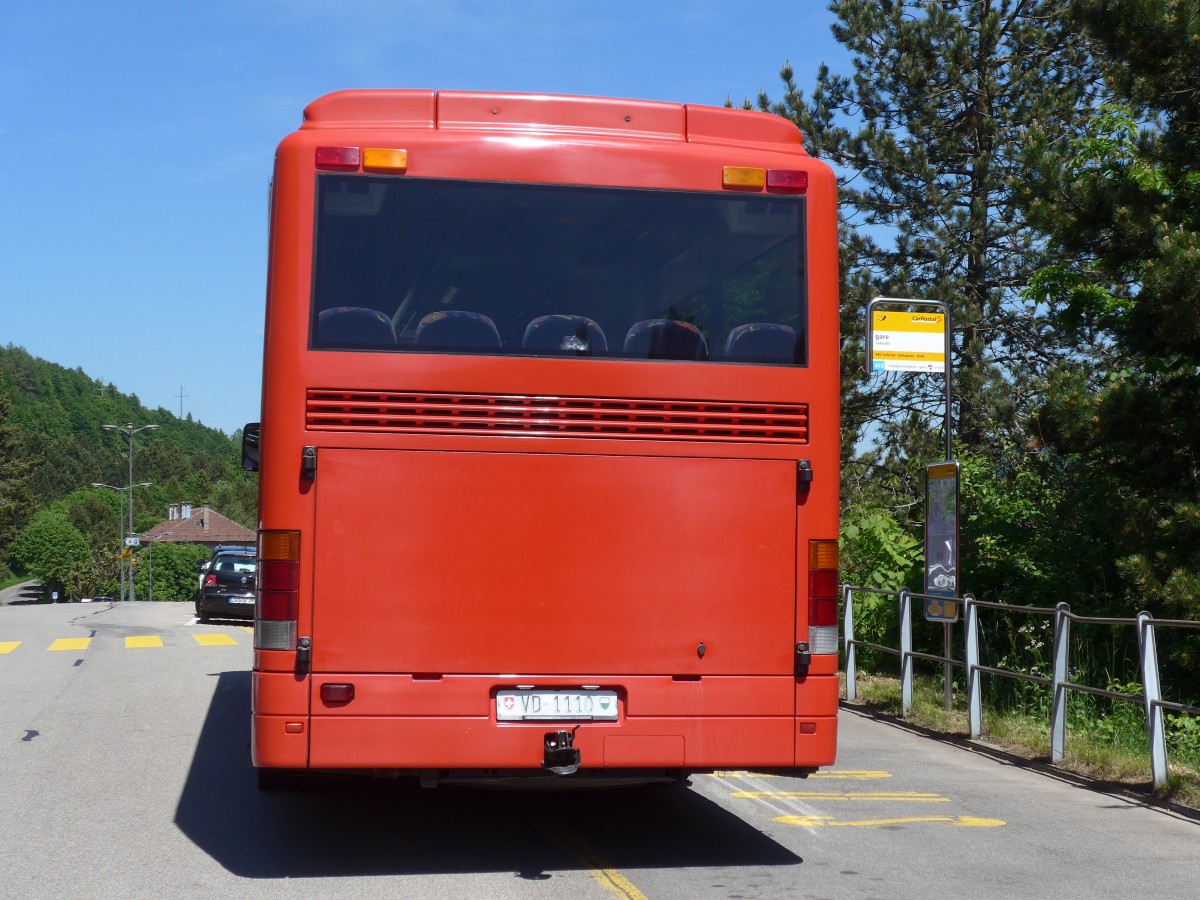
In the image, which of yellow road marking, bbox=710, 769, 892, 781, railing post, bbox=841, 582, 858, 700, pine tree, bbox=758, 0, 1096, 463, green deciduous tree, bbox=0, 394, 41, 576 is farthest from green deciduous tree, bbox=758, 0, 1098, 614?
green deciduous tree, bbox=0, 394, 41, 576

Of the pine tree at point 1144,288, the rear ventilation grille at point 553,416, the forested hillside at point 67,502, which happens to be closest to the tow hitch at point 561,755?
the rear ventilation grille at point 553,416

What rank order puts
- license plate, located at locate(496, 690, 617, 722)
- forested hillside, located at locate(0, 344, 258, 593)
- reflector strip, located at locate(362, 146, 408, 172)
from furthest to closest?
forested hillside, located at locate(0, 344, 258, 593) → reflector strip, located at locate(362, 146, 408, 172) → license plate, located at locate(496, 690, 617, 722)

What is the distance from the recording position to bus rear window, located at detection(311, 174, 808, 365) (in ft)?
21.6

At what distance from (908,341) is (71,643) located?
14.6 metres

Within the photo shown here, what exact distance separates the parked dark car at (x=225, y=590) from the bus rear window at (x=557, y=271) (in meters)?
22.3

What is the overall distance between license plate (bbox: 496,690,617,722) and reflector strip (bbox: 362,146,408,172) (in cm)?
249

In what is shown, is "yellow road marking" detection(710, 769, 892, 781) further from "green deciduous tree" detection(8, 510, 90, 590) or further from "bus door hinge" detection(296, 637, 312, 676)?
"green deciduous tree" detection(8, 510, 90, 590)

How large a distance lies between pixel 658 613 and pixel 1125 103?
897 cm

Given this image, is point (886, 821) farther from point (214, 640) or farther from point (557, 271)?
point (214, 640)

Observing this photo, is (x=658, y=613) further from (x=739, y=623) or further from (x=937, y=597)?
(x=937, y=597)

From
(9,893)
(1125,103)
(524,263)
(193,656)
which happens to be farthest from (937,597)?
(193,656)

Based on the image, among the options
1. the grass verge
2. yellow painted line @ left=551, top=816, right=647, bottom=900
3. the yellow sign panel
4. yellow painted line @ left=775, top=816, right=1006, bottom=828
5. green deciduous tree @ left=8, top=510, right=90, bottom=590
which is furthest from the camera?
green deciduous tree @ left=8, top=510, right=90, bottom=590

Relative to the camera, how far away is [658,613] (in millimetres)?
6688

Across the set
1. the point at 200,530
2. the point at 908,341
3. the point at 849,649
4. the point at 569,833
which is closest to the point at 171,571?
the point at 200,530
